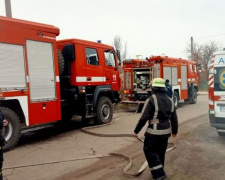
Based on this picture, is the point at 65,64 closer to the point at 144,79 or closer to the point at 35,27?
the point at 35,27

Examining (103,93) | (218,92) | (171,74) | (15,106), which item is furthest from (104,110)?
(171,74)

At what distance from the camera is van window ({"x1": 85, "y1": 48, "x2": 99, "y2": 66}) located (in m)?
8.54

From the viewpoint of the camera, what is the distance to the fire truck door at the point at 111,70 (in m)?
9.45

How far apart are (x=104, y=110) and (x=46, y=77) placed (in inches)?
118

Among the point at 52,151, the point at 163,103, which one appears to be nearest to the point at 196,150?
the point at 163,103

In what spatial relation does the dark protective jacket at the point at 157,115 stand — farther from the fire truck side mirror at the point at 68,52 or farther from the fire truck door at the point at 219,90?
the fire truck side mirror at the point at 68,52

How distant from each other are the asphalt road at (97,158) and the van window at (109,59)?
2.78 meters

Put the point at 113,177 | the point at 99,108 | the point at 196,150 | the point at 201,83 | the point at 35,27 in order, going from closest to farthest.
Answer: the point at 113,177 < the point at 196,150 < the point at 35,27 < the point at 99,108 < the point at 201,83

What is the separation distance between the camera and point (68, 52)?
26.5 ft

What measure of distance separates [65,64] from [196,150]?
4752mm

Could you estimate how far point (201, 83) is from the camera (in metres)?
36.2

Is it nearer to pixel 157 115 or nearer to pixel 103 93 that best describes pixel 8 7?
pixel 103 93

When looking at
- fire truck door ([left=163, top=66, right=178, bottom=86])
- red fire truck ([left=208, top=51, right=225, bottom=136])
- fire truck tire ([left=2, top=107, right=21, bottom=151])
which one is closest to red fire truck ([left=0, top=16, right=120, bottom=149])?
fire truck tire ([left=2, top=107, right=21, bottom=151])

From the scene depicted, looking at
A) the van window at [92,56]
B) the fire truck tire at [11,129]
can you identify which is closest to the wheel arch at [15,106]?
the fire truck tire at [11,129]
